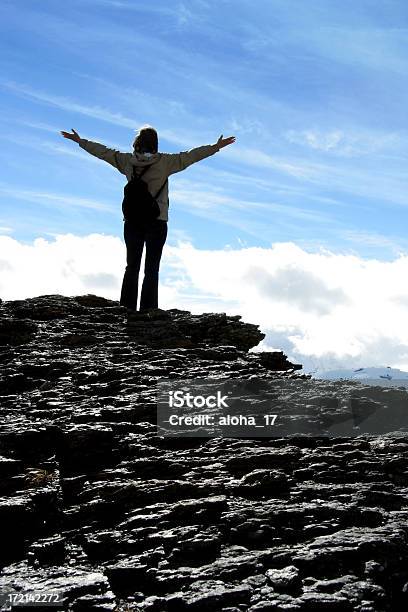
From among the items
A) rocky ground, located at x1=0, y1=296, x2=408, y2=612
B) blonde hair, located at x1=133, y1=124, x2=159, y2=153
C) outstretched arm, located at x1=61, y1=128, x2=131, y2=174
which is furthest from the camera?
outstretched arm, located at x1=61, y1=128, x2=131, y2=174

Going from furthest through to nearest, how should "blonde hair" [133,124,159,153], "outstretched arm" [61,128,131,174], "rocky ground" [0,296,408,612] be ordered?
"outstretched arm" [61,128,131,174] < "blonde hair" [133,124,159,153] < "rocky ground" [0,296,408,612]

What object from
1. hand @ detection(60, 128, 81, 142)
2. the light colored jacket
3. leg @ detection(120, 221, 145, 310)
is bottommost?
leg @ detection(120, 221, 145, 310)

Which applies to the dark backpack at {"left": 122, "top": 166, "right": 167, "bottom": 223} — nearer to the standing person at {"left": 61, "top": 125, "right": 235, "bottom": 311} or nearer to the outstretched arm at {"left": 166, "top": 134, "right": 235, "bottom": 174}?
the standing person at {"left": 61, "top": 125, "right": 235, "bottom": 311}

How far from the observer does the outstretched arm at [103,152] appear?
66.9ft

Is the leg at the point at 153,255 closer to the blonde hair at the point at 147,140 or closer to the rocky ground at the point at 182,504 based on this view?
the blonde hair at the point at 147,140

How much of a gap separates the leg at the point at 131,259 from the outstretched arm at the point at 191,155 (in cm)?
232

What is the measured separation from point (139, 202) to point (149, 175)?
0.99m

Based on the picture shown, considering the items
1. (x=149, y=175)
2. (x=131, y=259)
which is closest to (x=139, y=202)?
(x=149, y=175)

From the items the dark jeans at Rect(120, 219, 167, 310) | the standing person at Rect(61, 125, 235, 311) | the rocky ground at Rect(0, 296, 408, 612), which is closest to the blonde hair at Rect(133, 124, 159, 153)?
the standing person at Rect(61, 125, 235, 311)

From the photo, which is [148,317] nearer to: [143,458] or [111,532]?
[143,458]

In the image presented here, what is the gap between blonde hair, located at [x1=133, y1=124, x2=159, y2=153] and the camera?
1972cm

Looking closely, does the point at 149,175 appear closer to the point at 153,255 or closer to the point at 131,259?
the point at 153,255

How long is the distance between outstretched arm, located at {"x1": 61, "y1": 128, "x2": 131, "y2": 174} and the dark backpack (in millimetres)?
910

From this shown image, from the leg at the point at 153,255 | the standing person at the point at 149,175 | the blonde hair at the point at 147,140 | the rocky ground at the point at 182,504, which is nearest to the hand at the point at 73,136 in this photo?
the standing person at the point at 149,175
